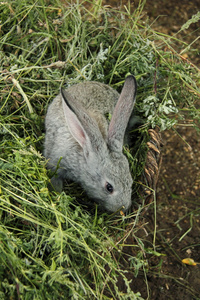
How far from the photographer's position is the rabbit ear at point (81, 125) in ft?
11.3

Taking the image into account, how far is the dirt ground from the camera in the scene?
4.23 meters

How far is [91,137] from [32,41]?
1938 mm

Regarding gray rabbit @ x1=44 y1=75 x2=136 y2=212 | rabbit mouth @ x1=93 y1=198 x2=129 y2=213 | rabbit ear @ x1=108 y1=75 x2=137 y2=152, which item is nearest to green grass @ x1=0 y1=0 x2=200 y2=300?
rabbit mouth @ x1=93 y1=198 x2=129 y2=213

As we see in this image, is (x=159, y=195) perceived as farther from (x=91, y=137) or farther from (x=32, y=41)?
(x=32, y=41)

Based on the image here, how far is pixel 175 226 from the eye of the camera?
4.78 meters

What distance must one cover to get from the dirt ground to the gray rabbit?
1.76ft

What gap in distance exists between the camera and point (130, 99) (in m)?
3.81

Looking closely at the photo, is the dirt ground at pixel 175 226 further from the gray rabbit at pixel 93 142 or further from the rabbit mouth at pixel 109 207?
the gray rabbit at pixel 93 142

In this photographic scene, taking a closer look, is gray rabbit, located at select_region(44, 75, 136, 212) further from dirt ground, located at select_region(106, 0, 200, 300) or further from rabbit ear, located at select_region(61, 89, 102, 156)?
dirt ground, located at select_region(106, 0, 200, 300)

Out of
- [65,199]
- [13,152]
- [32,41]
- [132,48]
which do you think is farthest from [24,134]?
[132,48]

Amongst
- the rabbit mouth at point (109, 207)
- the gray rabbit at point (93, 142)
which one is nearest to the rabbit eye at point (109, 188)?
the gray rabbit at point (93, 142)

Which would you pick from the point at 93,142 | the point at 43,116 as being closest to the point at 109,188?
the point at 93,142

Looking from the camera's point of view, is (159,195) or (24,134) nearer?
(24,134)

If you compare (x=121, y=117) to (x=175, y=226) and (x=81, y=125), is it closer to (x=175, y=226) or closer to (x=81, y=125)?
(x=81, y=125)
